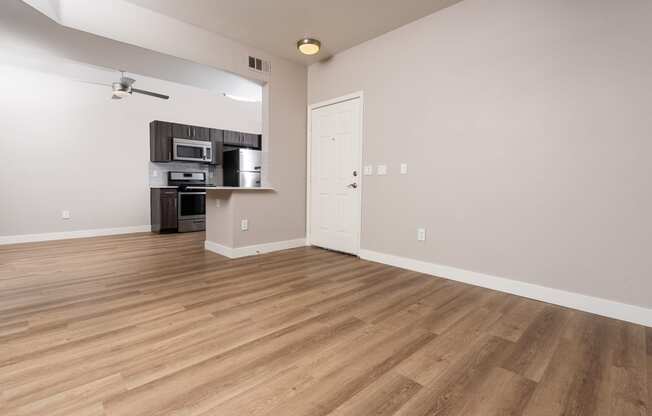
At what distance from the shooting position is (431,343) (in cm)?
174

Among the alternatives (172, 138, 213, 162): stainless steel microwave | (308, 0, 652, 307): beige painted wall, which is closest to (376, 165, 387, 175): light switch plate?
(308, 0, 652, 307): beige painted wall

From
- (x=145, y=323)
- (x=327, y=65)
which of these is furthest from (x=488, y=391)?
(x=327, y=65)

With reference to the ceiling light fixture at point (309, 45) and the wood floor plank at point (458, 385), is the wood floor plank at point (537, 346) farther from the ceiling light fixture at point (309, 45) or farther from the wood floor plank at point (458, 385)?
the ceiling light fixture at point (309, 45)

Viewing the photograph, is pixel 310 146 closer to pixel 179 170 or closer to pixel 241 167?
pixel 241 167

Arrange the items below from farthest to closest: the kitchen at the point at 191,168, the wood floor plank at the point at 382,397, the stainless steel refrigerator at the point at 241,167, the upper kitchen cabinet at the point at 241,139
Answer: the upper kitchen cabinet at the point at 241,139
the stainless steel refrigerator at the point at 241,167
the kitchen at the point at 191,168
the wood floor plank at the point at 382,397

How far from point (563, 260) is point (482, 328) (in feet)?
3.29

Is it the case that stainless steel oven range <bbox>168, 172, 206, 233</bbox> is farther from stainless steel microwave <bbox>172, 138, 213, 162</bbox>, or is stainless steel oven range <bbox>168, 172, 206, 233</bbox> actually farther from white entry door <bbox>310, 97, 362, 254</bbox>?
white entry door <bbox>310, 97, 362, 254</bbox>

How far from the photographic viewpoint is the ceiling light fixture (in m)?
3.51

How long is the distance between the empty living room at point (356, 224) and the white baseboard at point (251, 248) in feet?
0.10

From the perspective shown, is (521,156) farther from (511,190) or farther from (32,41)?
(32,41)

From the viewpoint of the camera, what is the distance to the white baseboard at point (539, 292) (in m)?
2.08

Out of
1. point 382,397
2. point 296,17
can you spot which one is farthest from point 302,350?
point 296,17

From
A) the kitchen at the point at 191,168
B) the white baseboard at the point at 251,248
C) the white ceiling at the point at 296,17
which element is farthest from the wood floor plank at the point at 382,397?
the kitchen at the point at 191,168

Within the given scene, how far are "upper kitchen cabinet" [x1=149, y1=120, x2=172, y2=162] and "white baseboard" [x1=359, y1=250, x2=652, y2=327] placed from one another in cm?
472
